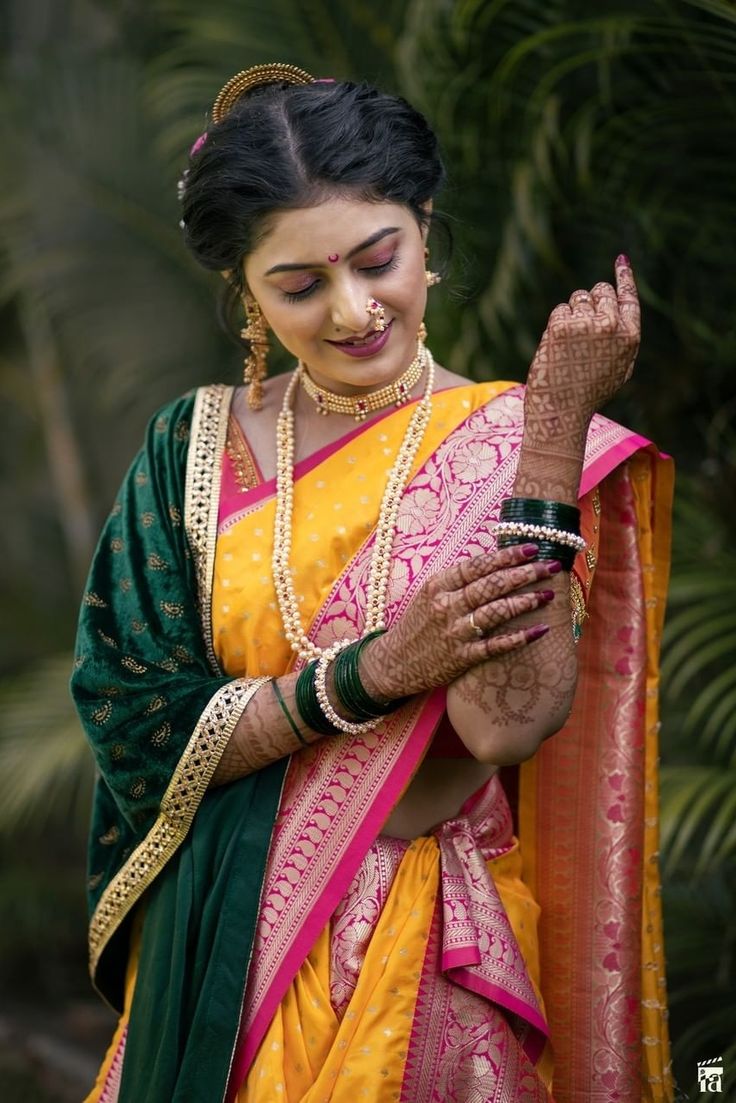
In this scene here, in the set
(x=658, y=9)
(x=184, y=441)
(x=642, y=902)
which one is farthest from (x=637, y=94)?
(x=642, y=902)

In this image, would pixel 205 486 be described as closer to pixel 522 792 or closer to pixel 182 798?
pixel 182 798

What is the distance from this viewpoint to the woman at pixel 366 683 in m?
1.67

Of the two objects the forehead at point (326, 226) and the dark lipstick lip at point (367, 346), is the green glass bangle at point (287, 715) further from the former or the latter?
the forehead at point (326, 226)

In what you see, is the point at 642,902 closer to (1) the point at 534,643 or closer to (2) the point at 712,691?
(1) the point at 534,643

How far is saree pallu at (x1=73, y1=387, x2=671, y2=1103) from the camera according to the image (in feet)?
5.93

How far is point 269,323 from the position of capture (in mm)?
1911

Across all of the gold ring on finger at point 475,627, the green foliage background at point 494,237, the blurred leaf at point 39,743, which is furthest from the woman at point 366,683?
the blurred leaf at point 39,743

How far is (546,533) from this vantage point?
1.59 m

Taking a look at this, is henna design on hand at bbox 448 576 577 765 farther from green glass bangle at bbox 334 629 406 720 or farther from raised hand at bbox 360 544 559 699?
green glass bangle at bbox 334 629 406 720

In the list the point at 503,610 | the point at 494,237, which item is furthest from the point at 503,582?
the point at 494,237

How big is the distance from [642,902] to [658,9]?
1.81m

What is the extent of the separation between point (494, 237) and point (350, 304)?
1664mm

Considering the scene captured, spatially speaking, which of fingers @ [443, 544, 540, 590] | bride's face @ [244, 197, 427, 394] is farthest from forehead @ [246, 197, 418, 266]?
fingers @ [443, 544, 540, 590]

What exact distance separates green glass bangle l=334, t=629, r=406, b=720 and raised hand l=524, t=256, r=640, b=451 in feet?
1.20
